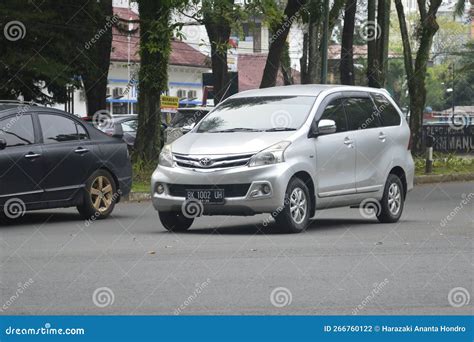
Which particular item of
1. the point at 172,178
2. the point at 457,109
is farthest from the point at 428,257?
the point at 457,109

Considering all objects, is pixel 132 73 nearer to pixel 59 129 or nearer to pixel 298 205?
pixel 59 129

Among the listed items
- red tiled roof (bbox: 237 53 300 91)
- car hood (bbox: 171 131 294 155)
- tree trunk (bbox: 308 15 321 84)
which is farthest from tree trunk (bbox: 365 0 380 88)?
car hood (bbox: 171 131 294 155)

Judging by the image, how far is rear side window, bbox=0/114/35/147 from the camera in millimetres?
15719

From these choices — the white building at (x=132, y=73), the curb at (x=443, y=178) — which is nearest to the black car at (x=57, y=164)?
the curb at (x=443, y=178)

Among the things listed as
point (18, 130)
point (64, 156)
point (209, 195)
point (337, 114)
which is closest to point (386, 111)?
point (337, 114)

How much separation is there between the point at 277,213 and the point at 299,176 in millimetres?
735

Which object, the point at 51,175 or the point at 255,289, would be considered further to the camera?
the point at 51,175

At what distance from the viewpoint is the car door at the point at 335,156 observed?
15156 millimetres

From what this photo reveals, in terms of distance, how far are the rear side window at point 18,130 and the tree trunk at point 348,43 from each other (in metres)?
26.0

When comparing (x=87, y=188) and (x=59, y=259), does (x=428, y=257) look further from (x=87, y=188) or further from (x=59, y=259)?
(x=87, y=188)

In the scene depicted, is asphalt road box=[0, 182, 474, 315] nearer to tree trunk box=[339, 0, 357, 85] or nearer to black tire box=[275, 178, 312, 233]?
black tire box=[275, 178, 312, 233]

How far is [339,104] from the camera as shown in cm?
1591

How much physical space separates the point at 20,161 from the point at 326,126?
3.89 meters

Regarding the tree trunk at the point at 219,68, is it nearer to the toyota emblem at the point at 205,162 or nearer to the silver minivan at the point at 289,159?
the silver minivan at the point at 289,159
